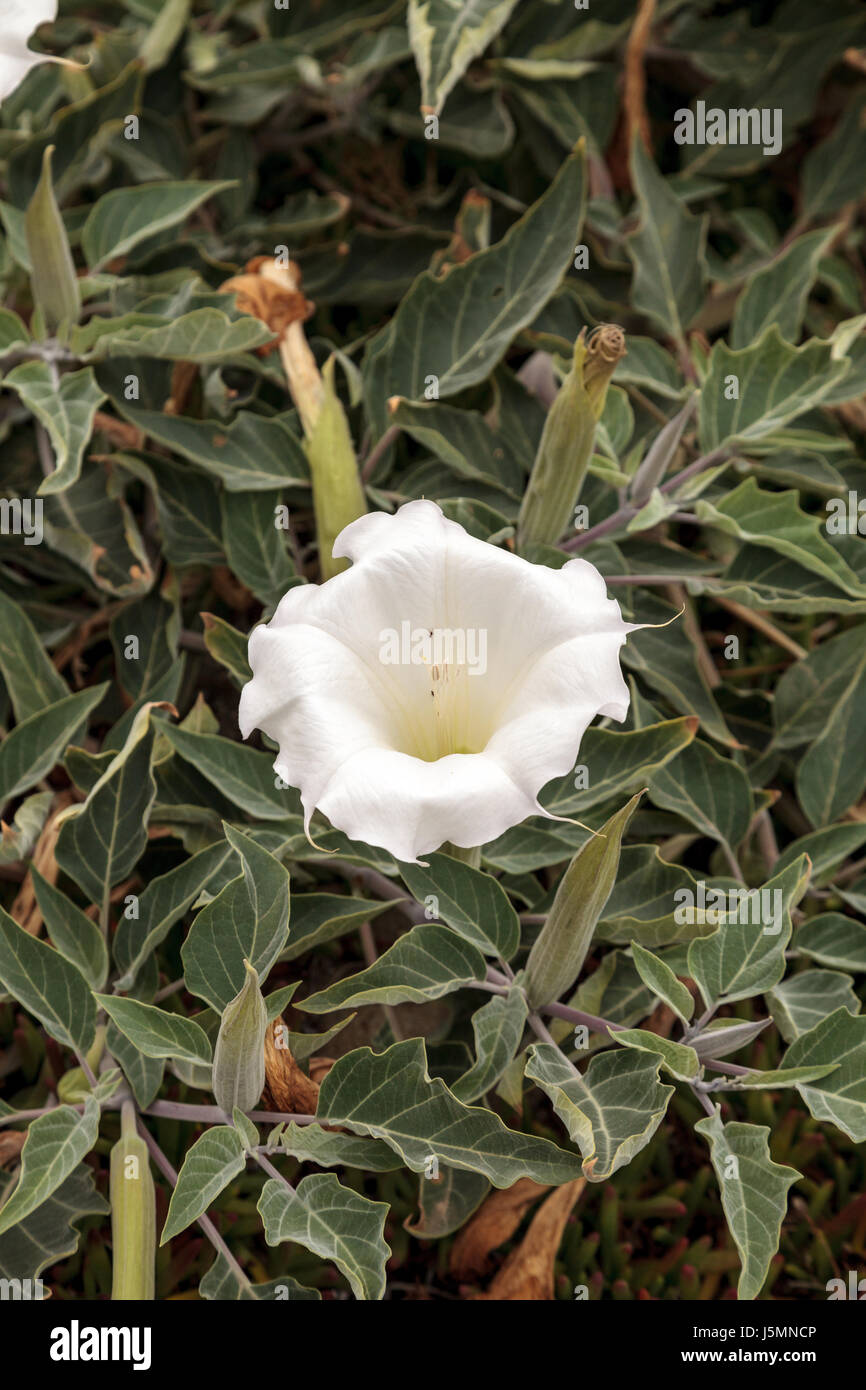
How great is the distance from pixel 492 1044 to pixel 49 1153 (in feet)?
1.13

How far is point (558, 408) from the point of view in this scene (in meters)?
1.12

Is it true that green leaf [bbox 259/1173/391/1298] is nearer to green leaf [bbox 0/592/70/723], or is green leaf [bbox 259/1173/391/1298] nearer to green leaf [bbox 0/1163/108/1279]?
green leaf [bbox 0/1163/108/1279]

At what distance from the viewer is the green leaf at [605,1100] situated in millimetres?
903

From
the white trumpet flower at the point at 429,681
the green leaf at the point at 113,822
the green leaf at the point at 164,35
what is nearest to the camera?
the white trumpet flower at the point at 429,681

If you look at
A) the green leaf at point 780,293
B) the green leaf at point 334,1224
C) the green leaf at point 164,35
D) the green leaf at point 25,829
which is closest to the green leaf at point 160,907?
the green leaf at point 25,829

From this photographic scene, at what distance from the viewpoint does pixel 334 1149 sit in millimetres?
999

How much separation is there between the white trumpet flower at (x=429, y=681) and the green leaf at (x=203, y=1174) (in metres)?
0.27

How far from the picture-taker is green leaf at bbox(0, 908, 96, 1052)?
1.03 meters

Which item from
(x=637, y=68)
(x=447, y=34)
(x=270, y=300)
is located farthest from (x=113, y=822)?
(x=637, y=68)

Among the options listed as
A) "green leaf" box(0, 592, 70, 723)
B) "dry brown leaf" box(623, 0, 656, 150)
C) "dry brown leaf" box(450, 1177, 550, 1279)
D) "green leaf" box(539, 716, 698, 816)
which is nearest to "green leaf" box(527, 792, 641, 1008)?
"green leaf" box(539, 716, 698, 816)

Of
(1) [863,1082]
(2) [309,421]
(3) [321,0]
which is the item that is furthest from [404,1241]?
(3) [321,0]

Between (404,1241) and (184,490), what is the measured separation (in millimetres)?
769

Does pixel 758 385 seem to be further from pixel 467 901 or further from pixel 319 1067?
pixel 319 1067

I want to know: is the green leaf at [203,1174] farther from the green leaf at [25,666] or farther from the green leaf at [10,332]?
the green leaf at [10,332]
